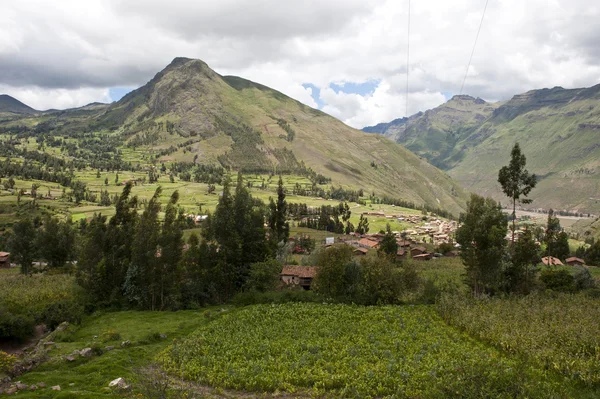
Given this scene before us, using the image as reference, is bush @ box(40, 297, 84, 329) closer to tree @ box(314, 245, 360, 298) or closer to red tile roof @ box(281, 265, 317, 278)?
tree @ box(314, 245, 360, 298)

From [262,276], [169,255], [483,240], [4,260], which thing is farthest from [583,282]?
[4,260]

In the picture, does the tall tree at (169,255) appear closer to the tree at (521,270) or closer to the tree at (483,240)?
the tree at (483,240)

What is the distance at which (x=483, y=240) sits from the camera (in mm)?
48438

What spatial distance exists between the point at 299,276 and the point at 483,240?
29.7 m

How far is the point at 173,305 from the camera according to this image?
49062 mm

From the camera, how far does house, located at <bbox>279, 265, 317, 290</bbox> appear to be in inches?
2547

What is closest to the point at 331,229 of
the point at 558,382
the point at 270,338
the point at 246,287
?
the point at 246,287

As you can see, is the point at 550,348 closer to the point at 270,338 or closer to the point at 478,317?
the point at 478,317

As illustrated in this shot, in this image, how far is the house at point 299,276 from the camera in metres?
64.7

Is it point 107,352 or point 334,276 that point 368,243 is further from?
point 107,352

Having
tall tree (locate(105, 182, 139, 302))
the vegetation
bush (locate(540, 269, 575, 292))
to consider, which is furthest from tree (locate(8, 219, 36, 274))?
bush (locate(540, 269, 575, 292))

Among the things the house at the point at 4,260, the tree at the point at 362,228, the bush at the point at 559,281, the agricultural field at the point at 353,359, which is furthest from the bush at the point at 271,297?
the tree at the point at 362,228

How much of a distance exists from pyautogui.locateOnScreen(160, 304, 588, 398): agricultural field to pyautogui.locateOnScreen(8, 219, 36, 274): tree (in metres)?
58.7

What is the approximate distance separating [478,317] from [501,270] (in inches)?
602
